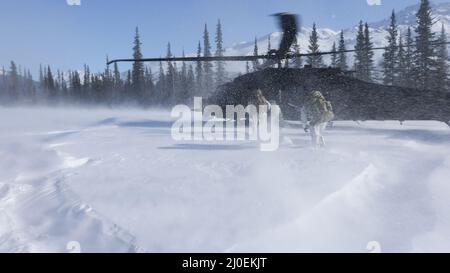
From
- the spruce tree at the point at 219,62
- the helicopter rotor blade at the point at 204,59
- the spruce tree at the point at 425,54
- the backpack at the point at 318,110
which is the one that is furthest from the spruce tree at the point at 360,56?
the backpack at the point at 318,110

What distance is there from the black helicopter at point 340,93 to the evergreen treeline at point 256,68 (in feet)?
2.82

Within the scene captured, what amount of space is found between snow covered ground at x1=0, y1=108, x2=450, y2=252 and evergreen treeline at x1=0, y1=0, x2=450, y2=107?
521 centimetres

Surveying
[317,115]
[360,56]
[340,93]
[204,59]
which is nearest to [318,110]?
→ [317,115]

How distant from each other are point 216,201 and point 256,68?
36.4 feet

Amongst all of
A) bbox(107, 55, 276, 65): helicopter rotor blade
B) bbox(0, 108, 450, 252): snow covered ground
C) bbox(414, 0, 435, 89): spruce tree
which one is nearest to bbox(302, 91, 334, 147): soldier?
bbox(0, 108, 450, 252): snow covered ground

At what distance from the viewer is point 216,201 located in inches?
206

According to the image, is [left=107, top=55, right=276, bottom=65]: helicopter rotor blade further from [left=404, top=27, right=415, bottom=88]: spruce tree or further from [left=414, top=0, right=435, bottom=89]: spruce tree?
[left=404, top=27, right=415, bottom=88]: spruce tree

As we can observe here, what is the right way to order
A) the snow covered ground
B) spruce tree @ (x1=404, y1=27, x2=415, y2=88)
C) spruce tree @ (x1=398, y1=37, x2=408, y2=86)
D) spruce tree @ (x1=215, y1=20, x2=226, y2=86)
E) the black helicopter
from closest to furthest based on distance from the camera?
1. the snow covered ground
2. the black helicopter
3. spruce tree @ (x1=404, y1=27, x2=415, y2=88)
4. spruce tree @ (x1=398, y1=37, x2=408, y2=86)
5. spruce tree @ (x1=215, y1=20, x2=226, y2=86)

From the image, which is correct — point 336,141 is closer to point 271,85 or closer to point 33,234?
point 271,85

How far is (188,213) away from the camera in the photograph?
4793 millimetres

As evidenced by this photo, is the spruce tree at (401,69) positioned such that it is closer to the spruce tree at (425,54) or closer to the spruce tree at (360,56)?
the spruce tree at (425,54)

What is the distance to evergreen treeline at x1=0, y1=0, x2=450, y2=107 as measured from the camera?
34469 mm

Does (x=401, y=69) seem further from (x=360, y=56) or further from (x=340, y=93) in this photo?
(x=340, y=93)

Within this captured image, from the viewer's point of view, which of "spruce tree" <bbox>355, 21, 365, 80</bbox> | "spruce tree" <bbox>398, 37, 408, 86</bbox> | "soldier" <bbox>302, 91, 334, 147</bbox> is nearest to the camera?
"soldier" <bbox>302, 91, 334, 147</bbox>
